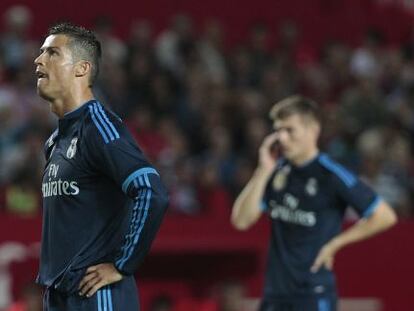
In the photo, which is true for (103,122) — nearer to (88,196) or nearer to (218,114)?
(88,196)

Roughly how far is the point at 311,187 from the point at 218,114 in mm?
4962

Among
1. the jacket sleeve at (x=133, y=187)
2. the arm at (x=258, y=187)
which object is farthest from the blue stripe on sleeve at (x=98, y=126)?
the arm at (x=258, y=187)

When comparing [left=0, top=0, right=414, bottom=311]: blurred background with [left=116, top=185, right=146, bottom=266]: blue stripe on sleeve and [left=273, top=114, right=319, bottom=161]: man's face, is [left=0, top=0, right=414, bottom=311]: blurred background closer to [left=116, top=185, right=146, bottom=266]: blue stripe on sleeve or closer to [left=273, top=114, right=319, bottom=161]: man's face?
[left=273, top=114, right=319, bottom=161]: man's face

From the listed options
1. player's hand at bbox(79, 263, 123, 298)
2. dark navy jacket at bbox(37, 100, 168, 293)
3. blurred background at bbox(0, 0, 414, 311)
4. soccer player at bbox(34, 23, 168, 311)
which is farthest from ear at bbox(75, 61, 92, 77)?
blurred background at bbox(0, 0, 414, 311)

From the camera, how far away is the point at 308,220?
7031mm

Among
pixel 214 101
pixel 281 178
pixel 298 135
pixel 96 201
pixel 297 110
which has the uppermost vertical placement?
pixel 214 101

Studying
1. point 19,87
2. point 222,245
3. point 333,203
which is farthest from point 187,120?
point 333,203

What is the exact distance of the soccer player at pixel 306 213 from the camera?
272 inches

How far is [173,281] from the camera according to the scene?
382 inches

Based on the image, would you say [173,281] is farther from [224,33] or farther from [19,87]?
[224,33]

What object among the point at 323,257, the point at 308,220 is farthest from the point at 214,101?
the point at 323,257

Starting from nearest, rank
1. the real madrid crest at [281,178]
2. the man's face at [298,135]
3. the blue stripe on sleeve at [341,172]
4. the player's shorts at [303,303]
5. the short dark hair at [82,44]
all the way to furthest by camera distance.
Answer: the short dark hair at [82,44] → the player's shorts at [303,303] → the blue stripe on sleeve at [341,172] → the man's face at [298,135] → the real madrid crest at [281,178]

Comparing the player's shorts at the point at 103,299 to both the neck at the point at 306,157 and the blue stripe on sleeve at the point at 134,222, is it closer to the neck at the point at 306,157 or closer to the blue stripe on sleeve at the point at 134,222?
the blue stripe on sleeve at the point at 134,222

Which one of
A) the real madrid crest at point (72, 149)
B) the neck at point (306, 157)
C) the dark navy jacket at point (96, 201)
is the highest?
the neck at point (306, 157)
